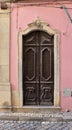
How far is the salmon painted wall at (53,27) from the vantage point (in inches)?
669

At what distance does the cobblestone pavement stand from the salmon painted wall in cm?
226

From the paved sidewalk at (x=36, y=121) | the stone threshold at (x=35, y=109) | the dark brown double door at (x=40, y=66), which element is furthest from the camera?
the dark brown double door at (x=40, y=66)

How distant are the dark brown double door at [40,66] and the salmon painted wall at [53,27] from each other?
1.19ft

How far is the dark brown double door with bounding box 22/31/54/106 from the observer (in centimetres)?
1727

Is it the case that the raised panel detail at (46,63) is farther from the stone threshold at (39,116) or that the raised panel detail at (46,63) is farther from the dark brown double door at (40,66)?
the stone threshold at (39,116)

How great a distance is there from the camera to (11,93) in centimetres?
1708

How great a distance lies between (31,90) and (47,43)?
172 centimetres

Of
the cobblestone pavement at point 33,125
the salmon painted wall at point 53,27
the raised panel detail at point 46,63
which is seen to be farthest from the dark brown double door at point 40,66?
the cobblestone pavement at point 33,125

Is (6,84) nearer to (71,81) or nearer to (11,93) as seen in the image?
(11,93)

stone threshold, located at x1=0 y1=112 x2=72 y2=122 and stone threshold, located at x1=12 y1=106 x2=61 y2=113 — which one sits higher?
stone threshold, located at x1=12 y1=106 x2=61 y2=113

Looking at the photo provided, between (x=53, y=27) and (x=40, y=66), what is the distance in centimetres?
142

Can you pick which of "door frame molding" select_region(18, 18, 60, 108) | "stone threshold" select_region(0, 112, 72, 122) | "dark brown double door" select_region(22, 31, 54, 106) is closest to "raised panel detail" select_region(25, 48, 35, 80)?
"dark brown double door" select_region(22, 31, 54, 106)

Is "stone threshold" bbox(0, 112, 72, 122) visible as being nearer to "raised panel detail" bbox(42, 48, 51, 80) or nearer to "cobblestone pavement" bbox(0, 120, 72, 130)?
"cobblestone pavement" bbox(0, 120, 72, 130)

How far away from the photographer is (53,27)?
17.1 meters
